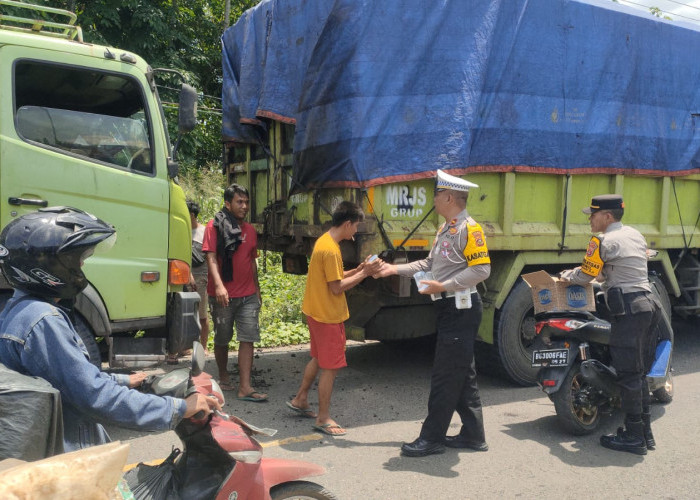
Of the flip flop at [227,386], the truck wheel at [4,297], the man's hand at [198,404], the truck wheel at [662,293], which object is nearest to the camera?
the man's hand at [198,404]

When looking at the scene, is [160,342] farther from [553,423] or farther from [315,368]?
[553,423]

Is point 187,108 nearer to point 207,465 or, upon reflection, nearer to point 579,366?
point 207,465

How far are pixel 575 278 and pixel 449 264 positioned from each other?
1.09 metres

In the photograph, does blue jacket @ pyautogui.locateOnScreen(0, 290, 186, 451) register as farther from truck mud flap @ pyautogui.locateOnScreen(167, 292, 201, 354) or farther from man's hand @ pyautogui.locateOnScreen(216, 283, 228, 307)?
man's hand @ pyautogui.locateOnScreen(216, 283, 228, 307)

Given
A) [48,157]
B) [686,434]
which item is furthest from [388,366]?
[48,157]

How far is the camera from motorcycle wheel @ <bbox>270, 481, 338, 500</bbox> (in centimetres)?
246

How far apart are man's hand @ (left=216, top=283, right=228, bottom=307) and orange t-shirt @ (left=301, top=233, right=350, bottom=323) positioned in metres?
0.85

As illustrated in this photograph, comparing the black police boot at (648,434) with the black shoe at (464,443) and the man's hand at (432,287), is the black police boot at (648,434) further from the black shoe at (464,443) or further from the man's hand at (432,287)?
the man's hand at (432,287)

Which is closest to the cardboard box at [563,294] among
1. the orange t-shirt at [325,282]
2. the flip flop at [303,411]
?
the orange t-shirt at [325,282]

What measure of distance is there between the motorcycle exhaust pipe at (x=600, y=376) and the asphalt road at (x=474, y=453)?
0.38 meters

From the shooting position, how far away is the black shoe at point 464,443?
4328 mm

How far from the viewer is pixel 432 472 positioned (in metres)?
3.98

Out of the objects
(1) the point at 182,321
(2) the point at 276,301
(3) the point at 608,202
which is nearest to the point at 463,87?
(3) the point at 608,202

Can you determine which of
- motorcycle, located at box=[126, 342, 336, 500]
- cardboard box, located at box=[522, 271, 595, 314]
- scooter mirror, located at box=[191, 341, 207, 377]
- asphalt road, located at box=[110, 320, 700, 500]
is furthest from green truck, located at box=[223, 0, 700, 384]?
scooter mirror, located at box=[191, 341, 207, 377]
